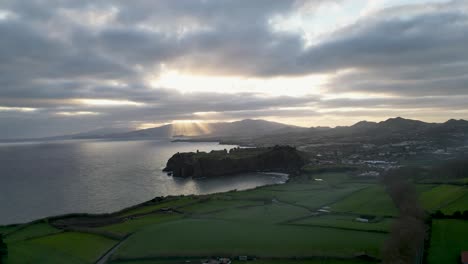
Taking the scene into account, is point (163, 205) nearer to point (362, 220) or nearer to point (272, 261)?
point (362, 220)

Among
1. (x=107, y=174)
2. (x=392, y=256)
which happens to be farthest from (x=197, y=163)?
(x=392, y=256)

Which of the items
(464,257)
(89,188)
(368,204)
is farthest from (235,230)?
(89,188)

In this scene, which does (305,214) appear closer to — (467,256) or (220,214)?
(220,214)

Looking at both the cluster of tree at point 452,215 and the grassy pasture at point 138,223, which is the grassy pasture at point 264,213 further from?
the cluster of tree at point 452,215

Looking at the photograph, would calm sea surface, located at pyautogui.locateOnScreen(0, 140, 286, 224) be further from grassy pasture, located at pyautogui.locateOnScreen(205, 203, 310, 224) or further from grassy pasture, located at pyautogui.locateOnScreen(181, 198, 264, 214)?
grassy pasture, located at pyautogui.locateOnScreen(205, 203, 310, 224)

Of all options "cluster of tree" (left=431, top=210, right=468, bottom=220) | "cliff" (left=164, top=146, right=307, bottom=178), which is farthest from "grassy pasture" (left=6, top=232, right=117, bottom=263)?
"cliff" (left=164, top=146, right=307, bottom=178)

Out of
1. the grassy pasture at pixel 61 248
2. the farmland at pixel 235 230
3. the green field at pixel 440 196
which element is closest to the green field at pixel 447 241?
the farmland at pixel 235 230
